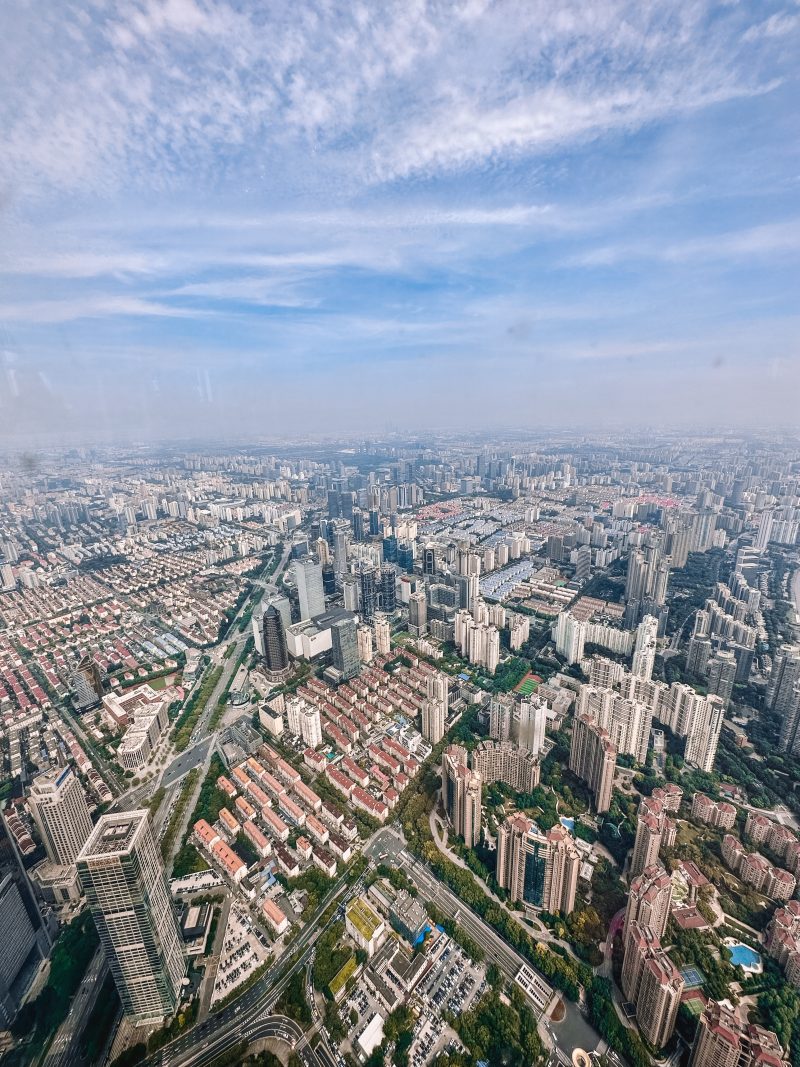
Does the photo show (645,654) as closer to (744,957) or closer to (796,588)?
(744,957)

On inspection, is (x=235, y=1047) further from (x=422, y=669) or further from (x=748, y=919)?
(x=422, y=669)

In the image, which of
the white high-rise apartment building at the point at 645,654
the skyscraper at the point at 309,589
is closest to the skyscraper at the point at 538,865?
the white high-rise apartment building at the point at 645,654

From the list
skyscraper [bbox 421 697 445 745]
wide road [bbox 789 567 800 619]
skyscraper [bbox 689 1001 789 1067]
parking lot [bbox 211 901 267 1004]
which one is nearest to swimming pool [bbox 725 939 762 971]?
skyscraper [bbox 689 1001 789 1067]

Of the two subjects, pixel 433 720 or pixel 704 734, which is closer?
pixel 704 734

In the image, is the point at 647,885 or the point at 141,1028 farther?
the point at 647,885

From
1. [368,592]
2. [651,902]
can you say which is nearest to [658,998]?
[651,902]

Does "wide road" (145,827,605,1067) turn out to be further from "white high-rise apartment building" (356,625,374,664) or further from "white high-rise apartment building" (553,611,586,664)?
"white high-rise apartment building" (553,611,586,664)

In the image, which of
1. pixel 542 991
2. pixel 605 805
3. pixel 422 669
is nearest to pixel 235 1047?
pixel 542 991
